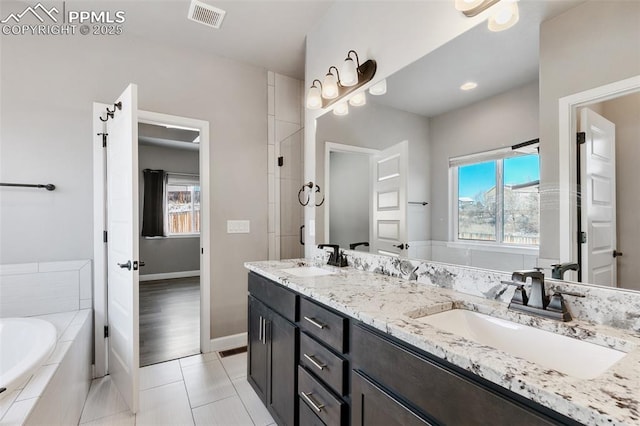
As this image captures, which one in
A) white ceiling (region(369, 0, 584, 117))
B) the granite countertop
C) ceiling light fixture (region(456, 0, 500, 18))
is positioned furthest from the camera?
ceiling light fixture (region(456, 0, 500, 18))

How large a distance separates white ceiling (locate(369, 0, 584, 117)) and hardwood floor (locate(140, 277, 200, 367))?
9.06 feet

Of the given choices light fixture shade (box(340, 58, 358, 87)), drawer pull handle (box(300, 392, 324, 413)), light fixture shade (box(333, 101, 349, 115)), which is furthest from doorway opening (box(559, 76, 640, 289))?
light fixture shade (box(333, 101, 349, 115))

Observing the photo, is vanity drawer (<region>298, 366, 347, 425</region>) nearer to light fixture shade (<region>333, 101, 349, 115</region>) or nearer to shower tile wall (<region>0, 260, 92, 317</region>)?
light fixture shade (<region>333, 101, 349, 115</region>)

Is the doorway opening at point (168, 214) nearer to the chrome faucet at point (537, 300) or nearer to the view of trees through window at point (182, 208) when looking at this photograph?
the view of trees through window at point (182, 208)

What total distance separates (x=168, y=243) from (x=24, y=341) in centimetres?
423

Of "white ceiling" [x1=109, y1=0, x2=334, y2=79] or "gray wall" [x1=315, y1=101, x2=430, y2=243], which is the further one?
"white ceiling" [x1=109, y1=0, x2=334, y2=79]

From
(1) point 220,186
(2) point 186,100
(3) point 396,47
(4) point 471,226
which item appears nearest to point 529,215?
(4) point 471,226

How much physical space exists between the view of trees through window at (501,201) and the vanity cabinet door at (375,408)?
0.78 m

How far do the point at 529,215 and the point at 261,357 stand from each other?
1.63m

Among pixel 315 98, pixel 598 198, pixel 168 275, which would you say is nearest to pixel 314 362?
pixel 598 198

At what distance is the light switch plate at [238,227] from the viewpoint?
2898mm

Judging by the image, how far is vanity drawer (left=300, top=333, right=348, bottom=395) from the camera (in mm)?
1149

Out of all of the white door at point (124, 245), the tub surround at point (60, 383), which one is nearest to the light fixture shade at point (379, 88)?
the white door at point (124, 245)

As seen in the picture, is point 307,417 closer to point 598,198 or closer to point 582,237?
point 582,237
